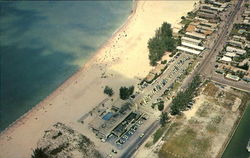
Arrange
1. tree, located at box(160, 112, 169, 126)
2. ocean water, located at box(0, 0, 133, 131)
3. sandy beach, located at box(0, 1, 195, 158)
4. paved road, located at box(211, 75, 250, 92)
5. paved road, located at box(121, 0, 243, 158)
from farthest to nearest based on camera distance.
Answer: ocean water, located at box(0, 0, 133, 131) < paved road, located at box(211, 75, 250, 92) < sandy beach, located at box(0, 1, 195, 158) < tree, located at box(160, 112, 169, 126) < paved road, located at box(121, 0, 243, 158)

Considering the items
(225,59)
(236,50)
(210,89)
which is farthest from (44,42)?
(236,50)

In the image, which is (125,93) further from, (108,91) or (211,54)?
(211,54)

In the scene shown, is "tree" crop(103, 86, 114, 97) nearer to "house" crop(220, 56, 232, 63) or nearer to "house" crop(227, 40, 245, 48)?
"house" crop(220, 56, 232, 63)

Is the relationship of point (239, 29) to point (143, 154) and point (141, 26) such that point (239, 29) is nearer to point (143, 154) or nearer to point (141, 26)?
point (141, 26)

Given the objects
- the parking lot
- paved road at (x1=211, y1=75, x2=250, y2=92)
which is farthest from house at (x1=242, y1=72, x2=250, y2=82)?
the parking lot

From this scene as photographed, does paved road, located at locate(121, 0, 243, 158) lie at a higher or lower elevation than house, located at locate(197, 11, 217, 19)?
lower

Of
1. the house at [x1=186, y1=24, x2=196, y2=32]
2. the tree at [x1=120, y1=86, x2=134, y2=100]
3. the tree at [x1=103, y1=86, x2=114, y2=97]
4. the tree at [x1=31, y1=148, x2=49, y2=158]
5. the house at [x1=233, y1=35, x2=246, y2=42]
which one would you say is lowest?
the tree at [x1=31, y1=148, x2=49, y2=158]

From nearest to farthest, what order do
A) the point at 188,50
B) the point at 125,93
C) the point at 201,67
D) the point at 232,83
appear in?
the point at 125,93 → the point at 232,83 → the point at 201,67 → the point at 188,50
